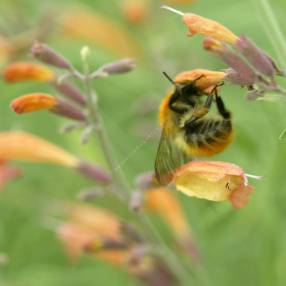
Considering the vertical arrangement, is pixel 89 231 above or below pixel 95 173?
below

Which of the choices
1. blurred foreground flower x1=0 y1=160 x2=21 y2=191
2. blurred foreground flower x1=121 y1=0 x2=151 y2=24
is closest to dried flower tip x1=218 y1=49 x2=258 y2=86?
→ blurred foreground flower x1=0 y1=160 x2=21 y2=191

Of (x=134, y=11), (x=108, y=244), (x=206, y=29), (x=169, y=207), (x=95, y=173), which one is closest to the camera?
(x=206, y=29)

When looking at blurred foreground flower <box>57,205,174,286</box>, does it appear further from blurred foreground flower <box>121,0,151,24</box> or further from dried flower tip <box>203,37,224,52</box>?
blurred foreground flower <box>121,0,151,24</box>

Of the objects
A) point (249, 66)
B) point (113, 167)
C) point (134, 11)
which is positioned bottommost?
point (134, 11)

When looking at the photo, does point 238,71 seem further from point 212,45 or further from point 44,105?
point 44,105

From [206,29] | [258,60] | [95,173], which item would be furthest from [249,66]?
[95,173]

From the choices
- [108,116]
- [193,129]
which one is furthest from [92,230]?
[193,129]

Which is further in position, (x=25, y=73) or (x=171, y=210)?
(x=171, y=210)
